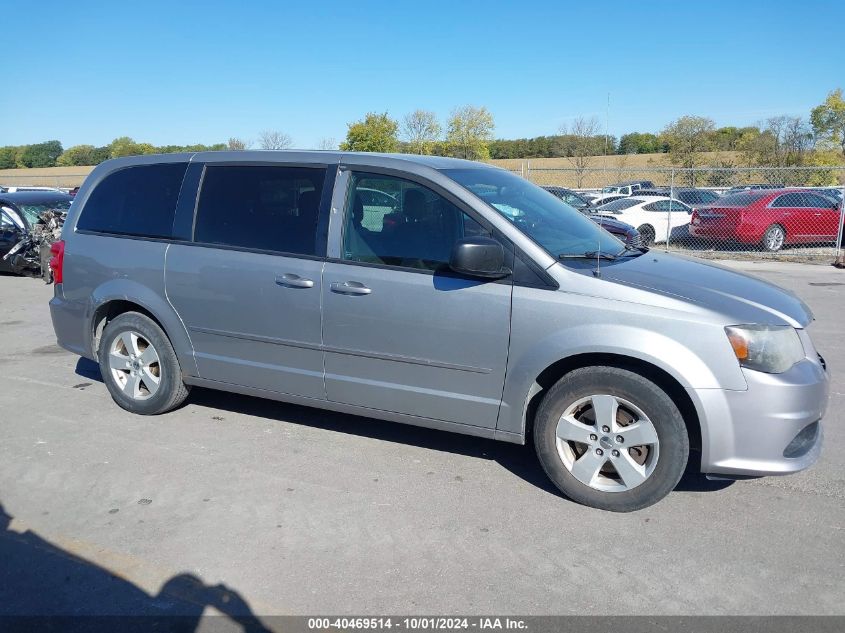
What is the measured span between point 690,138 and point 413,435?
4391 centimetres

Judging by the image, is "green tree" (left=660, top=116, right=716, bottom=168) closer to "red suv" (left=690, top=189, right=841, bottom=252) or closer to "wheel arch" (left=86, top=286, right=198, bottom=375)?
"red suv" (left=690, top=189, right=841, bottom=252)

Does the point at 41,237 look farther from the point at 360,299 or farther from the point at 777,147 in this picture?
the point at 777,147

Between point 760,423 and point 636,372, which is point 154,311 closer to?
point 636,372

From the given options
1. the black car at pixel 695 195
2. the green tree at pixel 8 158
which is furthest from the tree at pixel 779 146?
the green tree at pixel 8 158

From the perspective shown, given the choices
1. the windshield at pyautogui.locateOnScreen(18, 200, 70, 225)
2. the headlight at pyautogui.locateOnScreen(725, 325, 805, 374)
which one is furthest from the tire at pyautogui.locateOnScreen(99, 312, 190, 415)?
the windshield at pyautogui.locateOnScreen(18, 200, 70, 225)

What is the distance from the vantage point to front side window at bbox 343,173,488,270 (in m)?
4.20

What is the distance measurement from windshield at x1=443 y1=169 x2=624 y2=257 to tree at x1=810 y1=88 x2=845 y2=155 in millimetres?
38843

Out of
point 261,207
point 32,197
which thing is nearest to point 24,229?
point 32,197

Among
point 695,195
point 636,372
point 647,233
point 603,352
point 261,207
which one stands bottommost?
point 647,233

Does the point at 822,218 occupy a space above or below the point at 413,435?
above

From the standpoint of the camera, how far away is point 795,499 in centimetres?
402

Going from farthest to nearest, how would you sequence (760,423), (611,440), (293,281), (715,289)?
(293,281)
(715,289)
(611,440)
(760,423)

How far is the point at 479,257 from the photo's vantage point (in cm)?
383

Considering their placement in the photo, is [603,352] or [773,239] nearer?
[603,352]
